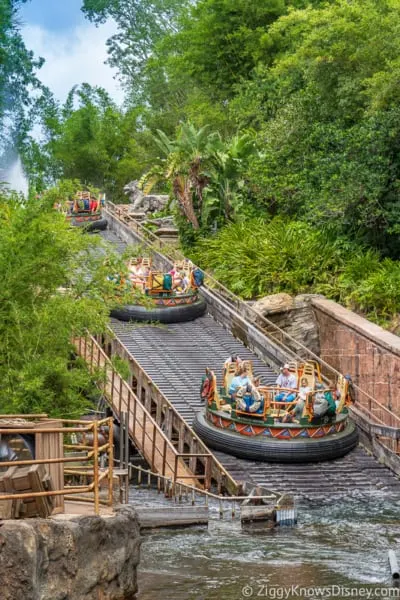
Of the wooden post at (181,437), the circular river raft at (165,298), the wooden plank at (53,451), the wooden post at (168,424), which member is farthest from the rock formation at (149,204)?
the wooden plank at (53,451)

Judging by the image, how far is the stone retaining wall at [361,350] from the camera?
27.0 meters

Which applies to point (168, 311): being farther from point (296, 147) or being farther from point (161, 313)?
point (296, 147)

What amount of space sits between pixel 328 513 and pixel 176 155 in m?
24.0

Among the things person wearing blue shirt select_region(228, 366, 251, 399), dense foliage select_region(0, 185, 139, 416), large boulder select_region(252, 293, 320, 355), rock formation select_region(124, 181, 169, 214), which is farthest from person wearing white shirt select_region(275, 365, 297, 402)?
rock formation select_region(124, 181, 169, 214)

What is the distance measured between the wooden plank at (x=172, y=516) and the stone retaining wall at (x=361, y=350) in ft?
31.5

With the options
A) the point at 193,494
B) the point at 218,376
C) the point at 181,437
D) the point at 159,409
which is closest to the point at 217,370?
the point at 218,376

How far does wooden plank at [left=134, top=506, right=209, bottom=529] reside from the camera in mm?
17906

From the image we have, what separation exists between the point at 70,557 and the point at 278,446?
1167cm

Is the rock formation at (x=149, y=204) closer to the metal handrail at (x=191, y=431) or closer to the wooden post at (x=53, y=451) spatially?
the metal handrail at (x=191, y=431)

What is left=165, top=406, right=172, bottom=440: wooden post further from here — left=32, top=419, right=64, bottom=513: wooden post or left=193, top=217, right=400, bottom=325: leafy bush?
left=32, top=419, right=64, bottom=513: wooden post

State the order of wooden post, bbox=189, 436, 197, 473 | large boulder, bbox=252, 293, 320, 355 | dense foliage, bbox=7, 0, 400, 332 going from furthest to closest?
1. dense foliage, bbox=7, 0, 400, 332
2. large boulder, bbox=252, 293, 320, 355
3. wooden post, bbox=189, 436, 197, 473

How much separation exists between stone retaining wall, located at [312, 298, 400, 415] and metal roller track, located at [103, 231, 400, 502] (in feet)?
8.48

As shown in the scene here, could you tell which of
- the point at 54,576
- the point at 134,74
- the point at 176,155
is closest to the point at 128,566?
the point at 54,576

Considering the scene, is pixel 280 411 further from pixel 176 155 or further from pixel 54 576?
pixel 176 155
